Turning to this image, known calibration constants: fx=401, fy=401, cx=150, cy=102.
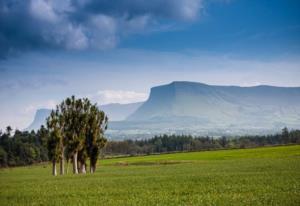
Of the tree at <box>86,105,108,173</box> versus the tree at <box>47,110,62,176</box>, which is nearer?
the tree at <box>47,110,62,176</box>

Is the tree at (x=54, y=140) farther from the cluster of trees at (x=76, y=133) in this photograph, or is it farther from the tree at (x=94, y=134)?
the tree at (x=94, y=134)

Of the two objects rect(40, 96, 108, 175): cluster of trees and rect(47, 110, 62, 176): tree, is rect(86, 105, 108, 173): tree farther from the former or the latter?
rect(47, 110, 62, 176): tree

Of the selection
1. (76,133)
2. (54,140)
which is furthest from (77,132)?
(54,140)

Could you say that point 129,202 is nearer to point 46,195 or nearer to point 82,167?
point 46,195

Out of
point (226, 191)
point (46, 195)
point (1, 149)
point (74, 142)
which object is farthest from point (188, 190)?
point (1, 149)

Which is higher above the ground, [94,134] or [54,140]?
[94,134]

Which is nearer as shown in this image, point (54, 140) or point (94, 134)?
point (54, 140)

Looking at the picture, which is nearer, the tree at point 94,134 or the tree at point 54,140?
the tree at point 54,140

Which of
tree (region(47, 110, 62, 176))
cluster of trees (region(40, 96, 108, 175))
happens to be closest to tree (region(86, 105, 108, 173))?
cluster of trees (region(40, 96, 108, 175))

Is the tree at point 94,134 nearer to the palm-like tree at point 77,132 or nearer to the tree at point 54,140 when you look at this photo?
the palm-like tree at point 77,132

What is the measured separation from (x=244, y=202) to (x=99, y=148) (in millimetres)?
61188

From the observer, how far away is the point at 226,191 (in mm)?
31812

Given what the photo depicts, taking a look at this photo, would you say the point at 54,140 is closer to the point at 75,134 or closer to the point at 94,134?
the point at 75,134

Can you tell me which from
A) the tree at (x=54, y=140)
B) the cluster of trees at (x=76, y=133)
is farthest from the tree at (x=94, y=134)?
the tree at (x=54, y=140)
